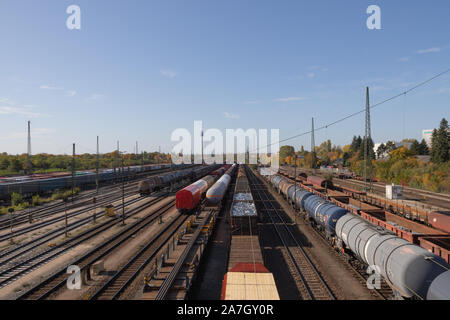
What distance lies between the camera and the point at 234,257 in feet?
55.5

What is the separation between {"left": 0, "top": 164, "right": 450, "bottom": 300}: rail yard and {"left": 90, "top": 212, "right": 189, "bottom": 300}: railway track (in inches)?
2.9

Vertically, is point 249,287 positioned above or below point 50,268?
above

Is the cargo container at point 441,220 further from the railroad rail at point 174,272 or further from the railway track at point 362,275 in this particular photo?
the railroad rail at point 174,272

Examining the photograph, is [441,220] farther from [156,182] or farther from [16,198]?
[16,198]

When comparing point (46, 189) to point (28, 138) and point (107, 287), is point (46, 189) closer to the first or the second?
point (28, 138)

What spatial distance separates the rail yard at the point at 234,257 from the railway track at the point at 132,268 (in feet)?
0.24

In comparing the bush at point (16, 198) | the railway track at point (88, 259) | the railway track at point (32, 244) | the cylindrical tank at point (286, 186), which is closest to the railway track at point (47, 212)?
the railway track at point (32, 244)

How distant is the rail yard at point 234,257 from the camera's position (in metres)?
11.7

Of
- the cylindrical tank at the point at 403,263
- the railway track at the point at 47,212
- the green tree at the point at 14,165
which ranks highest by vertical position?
the green tree at the point at 14,165

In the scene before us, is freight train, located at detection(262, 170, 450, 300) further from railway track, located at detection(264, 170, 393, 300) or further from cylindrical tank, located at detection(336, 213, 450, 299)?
railway track, located at detection(264, 170, 393, 300)

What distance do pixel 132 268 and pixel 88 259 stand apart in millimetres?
4412

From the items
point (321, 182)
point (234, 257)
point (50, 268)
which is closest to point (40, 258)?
point (50, 268)

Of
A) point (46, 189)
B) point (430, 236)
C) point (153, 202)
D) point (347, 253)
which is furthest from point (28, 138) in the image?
point (430, 236)

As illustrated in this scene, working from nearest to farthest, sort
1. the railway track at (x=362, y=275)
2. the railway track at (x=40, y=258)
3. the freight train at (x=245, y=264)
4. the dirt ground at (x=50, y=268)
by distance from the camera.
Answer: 1. the freight train at (x=245, y=264)
2. the railway track at (x=362, y=275)
3. the dirt ground at (x=50, y=268)
4. the railway track at (x=40, y=258)
